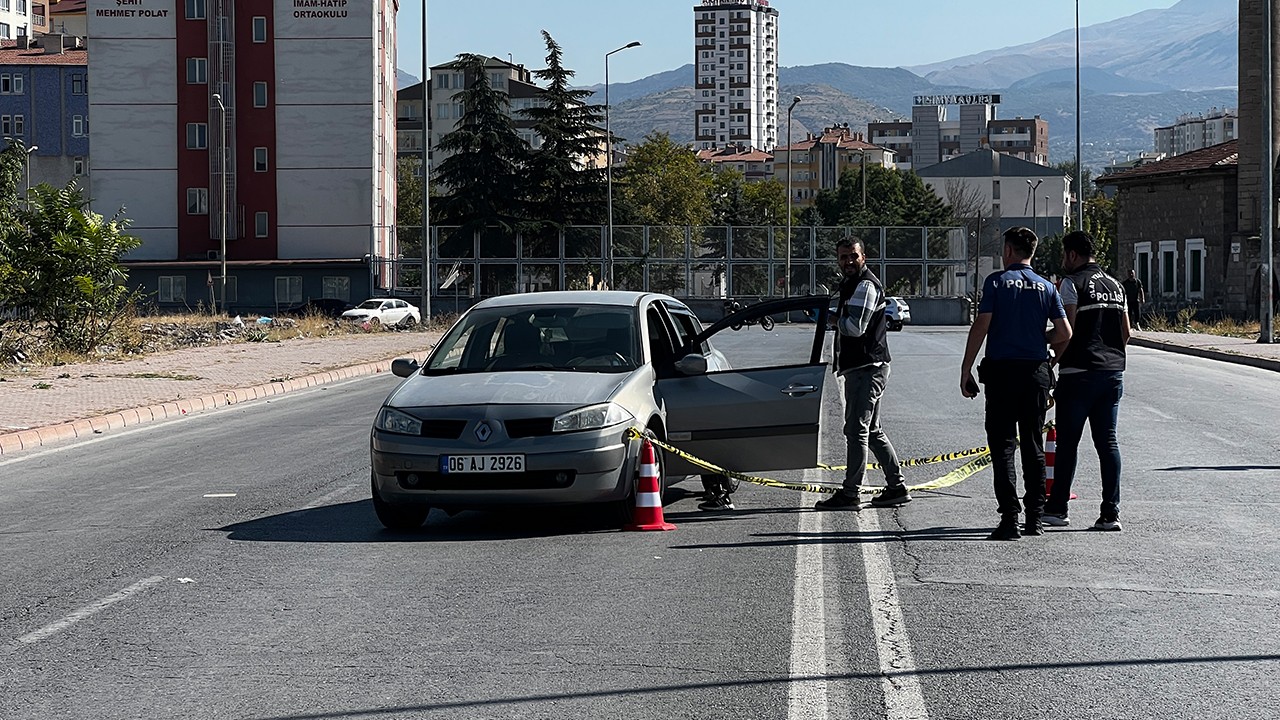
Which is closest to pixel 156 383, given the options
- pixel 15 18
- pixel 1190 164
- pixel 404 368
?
pixel 404 368

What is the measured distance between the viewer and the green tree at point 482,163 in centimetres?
7794

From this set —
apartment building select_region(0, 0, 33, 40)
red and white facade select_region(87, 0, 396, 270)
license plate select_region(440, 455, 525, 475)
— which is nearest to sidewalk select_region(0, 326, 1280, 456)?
license plate select_region(440, 455, 525, 475)

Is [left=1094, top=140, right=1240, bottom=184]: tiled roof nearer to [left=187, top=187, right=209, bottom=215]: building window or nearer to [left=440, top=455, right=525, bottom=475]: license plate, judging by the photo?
[left=187, top=187, right=209, bottom=215]: building window

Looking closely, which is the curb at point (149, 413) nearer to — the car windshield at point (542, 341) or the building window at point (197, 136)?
the car windshield at point (542, 341)

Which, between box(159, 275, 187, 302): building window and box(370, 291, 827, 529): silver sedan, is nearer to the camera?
box(370, 291, 827, 529): silver sedan

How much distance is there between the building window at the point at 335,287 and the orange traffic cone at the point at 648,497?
66386 millimetres

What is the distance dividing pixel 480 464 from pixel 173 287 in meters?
69.8

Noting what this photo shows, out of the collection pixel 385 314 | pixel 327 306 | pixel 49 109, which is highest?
pixel 49 109

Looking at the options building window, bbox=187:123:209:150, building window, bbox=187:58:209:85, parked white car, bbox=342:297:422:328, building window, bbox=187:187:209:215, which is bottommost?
parked white car, bbox=342:297:422:328

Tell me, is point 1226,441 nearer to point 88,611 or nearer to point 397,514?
point 397,514

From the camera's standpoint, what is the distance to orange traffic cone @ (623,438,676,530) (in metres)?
9.38

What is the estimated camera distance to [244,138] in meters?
75.6

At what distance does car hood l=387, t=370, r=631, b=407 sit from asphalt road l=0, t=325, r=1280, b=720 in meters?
0.84

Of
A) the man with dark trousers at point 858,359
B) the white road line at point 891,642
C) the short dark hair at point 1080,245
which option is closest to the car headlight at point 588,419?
the man with dark trousers at point 858,359
